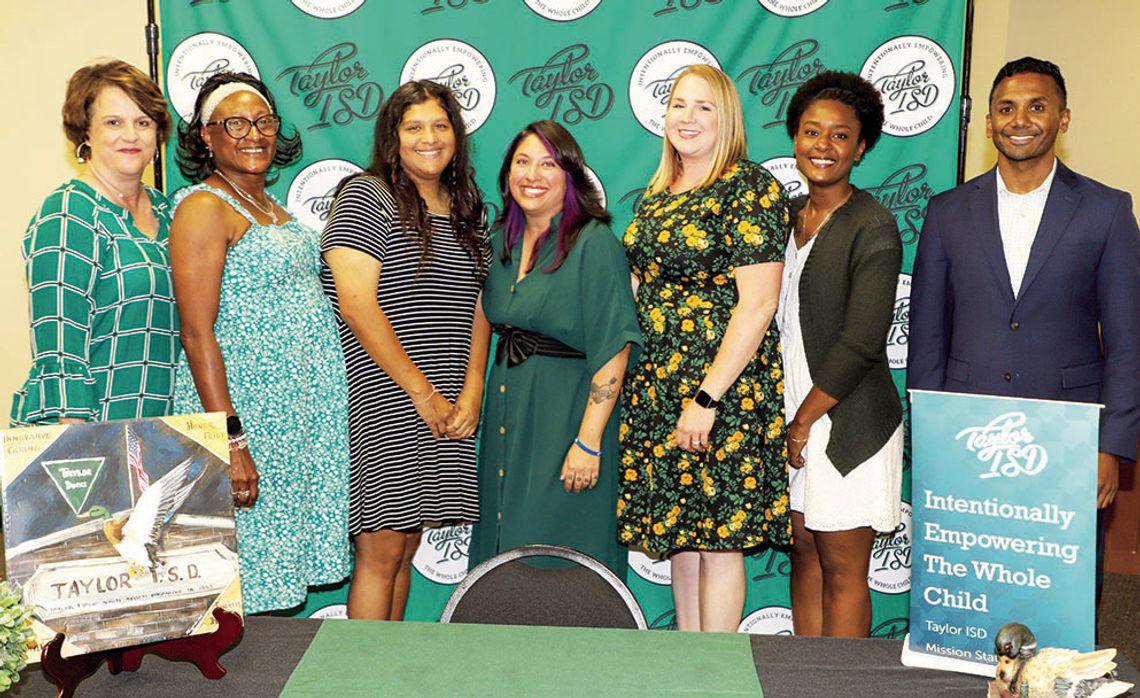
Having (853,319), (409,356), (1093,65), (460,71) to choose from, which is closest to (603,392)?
(409,356)

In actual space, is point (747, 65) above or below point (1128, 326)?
above

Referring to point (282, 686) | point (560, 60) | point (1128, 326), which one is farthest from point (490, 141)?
point (282, 686)

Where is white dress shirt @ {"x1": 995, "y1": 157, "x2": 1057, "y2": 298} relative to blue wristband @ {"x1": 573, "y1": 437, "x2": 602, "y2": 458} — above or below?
above

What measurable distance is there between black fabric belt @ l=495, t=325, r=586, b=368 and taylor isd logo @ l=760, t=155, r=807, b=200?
3.39ft

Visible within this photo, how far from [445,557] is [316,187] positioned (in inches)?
52.4

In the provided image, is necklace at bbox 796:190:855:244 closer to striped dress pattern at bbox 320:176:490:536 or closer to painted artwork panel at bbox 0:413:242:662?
striped dress pattern at bbox 320:176:490:536

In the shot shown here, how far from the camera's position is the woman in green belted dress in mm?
2736

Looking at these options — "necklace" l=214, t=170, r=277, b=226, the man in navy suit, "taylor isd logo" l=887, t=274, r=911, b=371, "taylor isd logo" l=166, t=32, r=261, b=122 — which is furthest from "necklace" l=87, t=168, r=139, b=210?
"taylor isd logo" l=887, t=274, r=911, b=371

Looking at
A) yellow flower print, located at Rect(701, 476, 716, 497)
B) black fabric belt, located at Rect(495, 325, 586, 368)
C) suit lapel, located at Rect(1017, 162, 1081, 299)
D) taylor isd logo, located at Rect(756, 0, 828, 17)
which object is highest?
taylor isd logo, located at Rect(756, 0, 828, 17)

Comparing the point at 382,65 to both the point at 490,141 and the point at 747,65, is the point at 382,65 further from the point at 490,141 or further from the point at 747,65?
the point at 747,65

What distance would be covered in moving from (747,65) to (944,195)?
2.68 ft

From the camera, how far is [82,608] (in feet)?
4.73

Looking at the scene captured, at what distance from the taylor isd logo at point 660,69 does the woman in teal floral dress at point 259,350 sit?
3.83 feet

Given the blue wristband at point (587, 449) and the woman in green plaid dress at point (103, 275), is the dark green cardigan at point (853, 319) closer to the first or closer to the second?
the blue wristband at point (587, 449)
